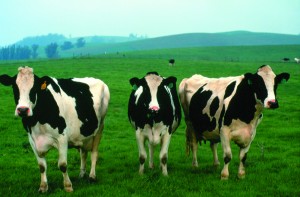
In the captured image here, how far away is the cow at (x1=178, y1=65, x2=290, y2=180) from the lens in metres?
8.47

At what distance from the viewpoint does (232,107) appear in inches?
355

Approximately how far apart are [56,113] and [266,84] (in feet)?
14.1

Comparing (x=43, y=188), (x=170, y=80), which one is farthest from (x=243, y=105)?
(x=43, y=188)

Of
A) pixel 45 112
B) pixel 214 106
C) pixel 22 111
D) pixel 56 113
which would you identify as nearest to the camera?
pixel 22 111

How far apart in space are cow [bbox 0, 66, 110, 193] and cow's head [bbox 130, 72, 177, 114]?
3.07ft

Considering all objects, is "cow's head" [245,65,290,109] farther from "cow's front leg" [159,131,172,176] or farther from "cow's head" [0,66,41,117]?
"cow's head" [0,66,41,117]

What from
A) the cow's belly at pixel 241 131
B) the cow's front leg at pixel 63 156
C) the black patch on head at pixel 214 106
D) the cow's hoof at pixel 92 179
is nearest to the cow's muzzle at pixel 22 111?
the cow's front leg at pixel 63 156

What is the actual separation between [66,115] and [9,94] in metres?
20.8

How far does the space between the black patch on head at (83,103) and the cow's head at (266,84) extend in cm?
351

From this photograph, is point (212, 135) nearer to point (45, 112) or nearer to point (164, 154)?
point (164, 154)

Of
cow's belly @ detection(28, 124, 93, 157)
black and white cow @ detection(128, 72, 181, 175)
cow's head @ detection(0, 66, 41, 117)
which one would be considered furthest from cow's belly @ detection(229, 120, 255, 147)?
cow's head @ detection(0, 66, 41, 117)

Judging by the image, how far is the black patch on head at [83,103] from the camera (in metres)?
8.59

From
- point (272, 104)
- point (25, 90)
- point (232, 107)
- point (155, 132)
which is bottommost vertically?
point (155, 132)

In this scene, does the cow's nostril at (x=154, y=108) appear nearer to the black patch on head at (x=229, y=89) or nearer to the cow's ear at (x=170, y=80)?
the cow's ear at (x=170, y=80)
